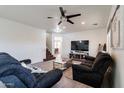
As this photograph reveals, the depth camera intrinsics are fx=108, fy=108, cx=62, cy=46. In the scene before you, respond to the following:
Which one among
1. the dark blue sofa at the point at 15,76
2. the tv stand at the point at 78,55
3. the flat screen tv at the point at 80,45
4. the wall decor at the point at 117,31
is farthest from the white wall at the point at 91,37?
the dark blue sofa at the point at 15,76

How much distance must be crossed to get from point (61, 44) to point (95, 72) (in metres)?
6.71

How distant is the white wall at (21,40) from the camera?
15.3 feet

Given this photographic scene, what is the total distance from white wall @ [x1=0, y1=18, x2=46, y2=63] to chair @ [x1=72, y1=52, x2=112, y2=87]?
3.35 metres


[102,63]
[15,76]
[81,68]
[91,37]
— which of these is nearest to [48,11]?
[81,68]

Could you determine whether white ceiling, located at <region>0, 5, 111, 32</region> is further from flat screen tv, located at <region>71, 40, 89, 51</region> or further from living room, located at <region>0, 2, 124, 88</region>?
flat screen tv, located at <region>71, 40, 89, 51</region>

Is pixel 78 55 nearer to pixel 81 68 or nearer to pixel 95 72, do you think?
pixel 81 68

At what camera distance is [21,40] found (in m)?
5.55

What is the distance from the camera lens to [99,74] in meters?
2.69

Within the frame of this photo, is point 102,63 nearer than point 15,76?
No

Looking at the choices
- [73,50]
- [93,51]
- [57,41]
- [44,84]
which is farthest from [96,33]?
[44,84]

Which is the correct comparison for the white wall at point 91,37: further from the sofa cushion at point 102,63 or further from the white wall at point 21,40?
the sofa cushion at point 102,63

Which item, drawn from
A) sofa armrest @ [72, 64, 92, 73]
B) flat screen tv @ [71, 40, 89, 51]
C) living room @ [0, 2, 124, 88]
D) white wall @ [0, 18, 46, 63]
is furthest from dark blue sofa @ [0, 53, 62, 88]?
flat screen tv @ [71, 40, 89, 51]
